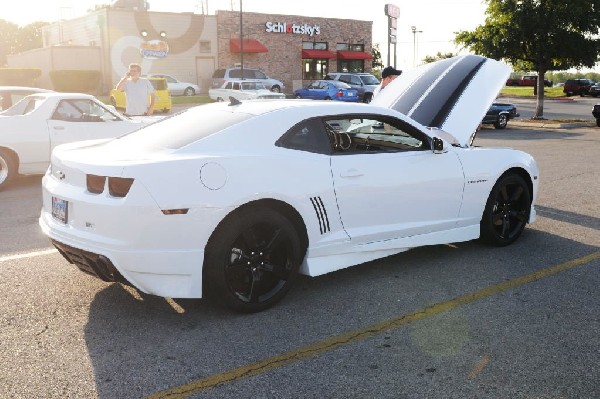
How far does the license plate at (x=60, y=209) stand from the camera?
4.09 metres

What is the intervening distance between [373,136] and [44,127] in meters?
5.74

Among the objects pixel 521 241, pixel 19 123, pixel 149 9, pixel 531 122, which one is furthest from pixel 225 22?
pixel 521 241

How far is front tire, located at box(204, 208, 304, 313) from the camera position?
3916mm

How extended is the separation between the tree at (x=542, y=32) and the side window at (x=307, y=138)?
21.3 meters

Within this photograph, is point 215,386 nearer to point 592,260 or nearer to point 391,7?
point 592,260

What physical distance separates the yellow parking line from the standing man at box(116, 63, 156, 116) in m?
8.09

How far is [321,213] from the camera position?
439 centimetres

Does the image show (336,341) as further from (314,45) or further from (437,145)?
(314,45)

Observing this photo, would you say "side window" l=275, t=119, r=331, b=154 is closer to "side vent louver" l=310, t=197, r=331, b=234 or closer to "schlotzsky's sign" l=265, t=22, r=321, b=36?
"side vent louver" l=310, t=197, r=331, b=234

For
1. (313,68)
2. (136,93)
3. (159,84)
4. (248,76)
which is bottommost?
(136,93)

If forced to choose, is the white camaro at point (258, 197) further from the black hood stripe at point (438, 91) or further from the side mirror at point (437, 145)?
the black hood stripe at point (438, 91)

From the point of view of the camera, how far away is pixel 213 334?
12.6ft

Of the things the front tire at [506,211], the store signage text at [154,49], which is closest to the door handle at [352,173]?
the front tire at [506,211]

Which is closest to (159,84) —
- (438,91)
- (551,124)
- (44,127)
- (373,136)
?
(551,124)
